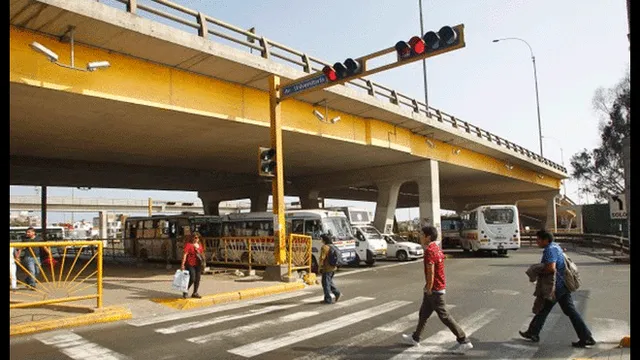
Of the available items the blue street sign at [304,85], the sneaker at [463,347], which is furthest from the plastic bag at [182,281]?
the sneaker at [463,347]

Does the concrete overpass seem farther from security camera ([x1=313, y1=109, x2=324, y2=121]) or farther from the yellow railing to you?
the yellow railing

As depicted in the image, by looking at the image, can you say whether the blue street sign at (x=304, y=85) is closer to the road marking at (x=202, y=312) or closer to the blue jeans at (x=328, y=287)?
the blue jeans at (x=328, y=287)

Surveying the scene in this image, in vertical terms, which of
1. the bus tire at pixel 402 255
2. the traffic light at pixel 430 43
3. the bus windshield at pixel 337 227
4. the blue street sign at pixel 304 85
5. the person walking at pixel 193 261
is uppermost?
the blue street sign at pixel 304 85

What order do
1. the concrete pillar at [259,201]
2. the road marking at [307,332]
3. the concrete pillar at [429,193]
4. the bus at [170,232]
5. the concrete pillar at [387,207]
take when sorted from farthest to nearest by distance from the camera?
the concrete pillar at [259,201] → the concrete pillar at [387,207] → the concrete pillar at [429,193] → the bus at [170,232] → the road marking at [307,332]

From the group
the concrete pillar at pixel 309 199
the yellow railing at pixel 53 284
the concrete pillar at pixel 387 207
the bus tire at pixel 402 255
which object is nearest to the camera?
the yellow railing at pixel 53 284

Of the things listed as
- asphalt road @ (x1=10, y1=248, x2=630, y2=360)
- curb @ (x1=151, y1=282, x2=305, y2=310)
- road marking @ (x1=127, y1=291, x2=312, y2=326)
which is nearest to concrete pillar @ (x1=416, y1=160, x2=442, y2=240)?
asphalt road @ (x1=10, y1=248, x2=630, y2=360)

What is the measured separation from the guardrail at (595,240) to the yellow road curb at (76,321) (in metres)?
21.3

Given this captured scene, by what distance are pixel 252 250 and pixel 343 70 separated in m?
10.0

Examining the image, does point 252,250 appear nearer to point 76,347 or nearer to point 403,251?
point 403,251

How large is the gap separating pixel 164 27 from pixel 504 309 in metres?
10.2

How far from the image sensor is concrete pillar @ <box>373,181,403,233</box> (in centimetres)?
2888

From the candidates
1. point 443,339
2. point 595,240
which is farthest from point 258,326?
point 595,240

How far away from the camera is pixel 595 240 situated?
30.7 metres

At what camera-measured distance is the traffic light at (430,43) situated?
9.12m
